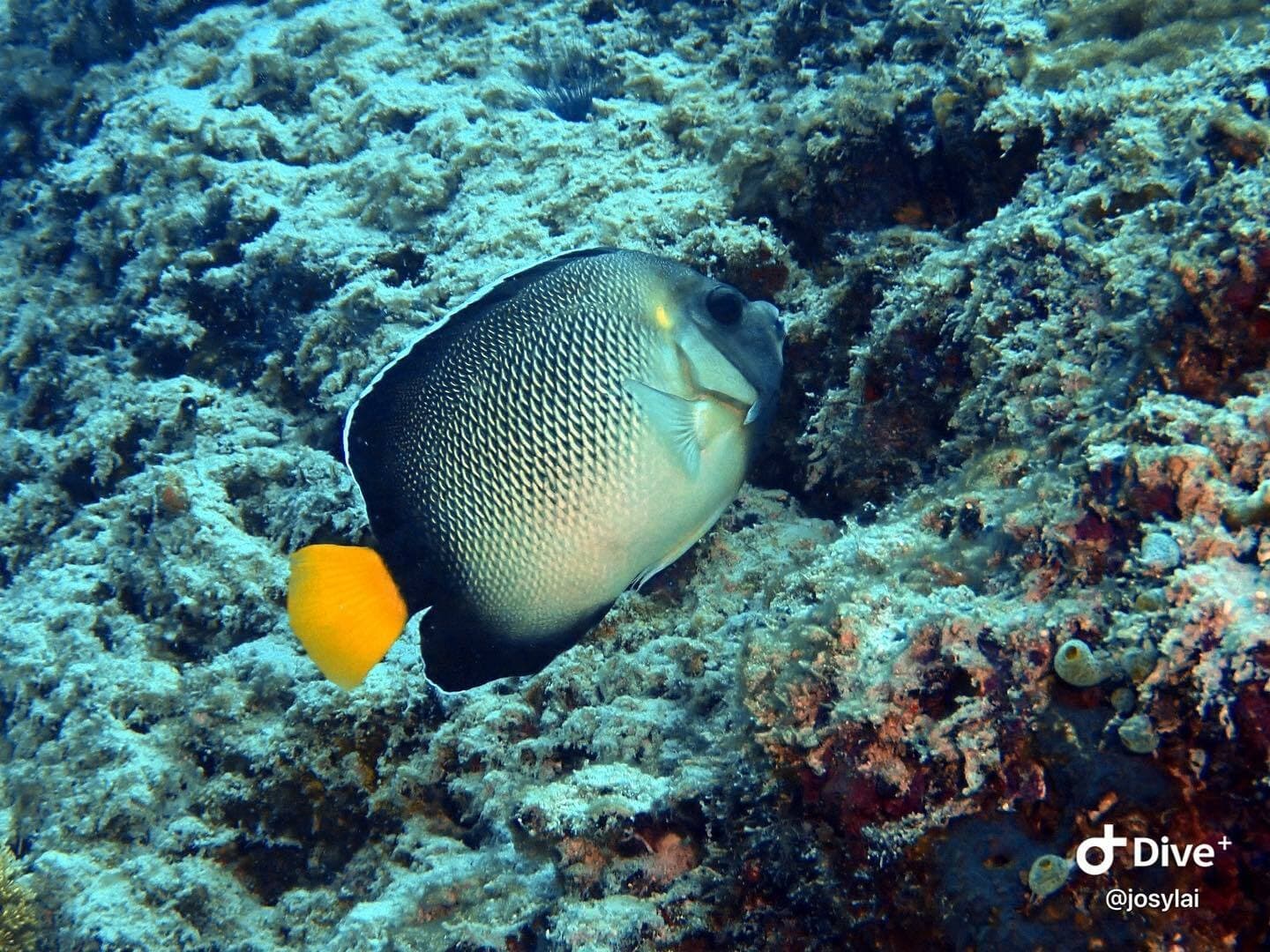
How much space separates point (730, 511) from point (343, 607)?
143 centimetres

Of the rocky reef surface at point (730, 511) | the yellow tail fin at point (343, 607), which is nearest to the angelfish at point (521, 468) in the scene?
the yellow tail fin at point (343, 607)

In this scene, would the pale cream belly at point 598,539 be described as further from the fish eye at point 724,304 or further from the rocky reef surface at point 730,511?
the rocky reef surface at point 730,511

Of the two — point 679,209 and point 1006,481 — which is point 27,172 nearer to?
point 679,209

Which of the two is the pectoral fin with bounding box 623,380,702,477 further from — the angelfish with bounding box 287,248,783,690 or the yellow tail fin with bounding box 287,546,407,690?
the yellow tail fin with bounding box 287,546,407,690

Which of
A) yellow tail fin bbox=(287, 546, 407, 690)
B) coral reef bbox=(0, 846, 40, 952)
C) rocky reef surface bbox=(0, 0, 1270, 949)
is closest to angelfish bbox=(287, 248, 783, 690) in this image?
yellow tail fin bbox=(287, 546, 407, 690)

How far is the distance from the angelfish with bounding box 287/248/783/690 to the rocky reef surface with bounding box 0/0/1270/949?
414 mm

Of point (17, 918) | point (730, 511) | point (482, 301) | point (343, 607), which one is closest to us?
point (343, 607)

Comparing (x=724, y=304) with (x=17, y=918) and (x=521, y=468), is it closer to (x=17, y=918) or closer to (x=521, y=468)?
(x=521, y=468)

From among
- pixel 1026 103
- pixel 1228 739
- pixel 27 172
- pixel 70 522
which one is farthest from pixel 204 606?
pixel 27 172

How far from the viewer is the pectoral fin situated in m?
1.86

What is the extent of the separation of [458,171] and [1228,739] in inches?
147

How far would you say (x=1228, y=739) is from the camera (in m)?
1.05

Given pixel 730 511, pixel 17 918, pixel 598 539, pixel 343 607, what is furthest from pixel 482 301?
pixel 17 918

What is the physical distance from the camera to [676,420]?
74.4 inches
